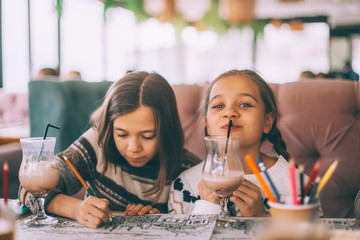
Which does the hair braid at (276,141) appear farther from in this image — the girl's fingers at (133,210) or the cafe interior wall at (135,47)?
the cafe interior wall at (135,47)

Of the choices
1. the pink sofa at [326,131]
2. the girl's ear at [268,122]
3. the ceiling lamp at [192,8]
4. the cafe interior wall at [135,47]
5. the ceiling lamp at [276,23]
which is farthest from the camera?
the ceiling lamp at [276,23]

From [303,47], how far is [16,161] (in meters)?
10.4

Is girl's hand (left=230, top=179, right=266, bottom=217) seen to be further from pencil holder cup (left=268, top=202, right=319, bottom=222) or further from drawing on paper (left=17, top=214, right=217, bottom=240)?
pencil holder cup (left=268, top=202, right=319, bottom=222)

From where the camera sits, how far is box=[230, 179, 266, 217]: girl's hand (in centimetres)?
121

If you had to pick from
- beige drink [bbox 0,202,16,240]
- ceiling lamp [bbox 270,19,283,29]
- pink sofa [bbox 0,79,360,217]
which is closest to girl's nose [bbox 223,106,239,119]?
pink sofa [bbox 0,79,360,217]

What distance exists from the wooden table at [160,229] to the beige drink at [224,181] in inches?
3.7

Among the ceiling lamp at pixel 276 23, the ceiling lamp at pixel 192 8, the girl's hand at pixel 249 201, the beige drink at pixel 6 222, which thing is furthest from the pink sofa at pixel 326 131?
the ceiling lamp at pixel 276 23

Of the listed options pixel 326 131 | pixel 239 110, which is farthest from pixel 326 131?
pixel 239 110

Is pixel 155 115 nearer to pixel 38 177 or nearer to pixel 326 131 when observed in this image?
pixel 38 177

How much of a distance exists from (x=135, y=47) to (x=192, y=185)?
28.8ft

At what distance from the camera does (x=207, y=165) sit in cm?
103

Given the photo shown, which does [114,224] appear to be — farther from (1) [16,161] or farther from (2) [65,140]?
(1) [16,161]

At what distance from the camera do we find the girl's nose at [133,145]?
136cm

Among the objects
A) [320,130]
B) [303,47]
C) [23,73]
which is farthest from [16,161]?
[303,47]
